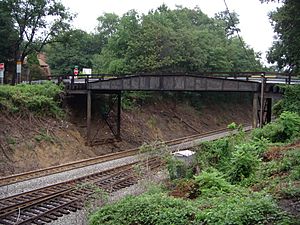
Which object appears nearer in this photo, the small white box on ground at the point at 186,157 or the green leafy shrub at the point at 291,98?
the small white box on ground at the point at 186,157

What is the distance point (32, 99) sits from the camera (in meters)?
26.9

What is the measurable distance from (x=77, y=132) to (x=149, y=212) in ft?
69.2

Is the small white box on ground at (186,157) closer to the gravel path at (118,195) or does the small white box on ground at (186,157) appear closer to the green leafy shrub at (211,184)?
the gravel path at (118,195)

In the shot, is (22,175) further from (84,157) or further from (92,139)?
(92,139)

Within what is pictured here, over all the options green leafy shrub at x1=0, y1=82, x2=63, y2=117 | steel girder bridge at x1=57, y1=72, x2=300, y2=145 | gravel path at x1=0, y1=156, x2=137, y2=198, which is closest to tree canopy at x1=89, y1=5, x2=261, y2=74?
steel girder bridge at x1=57, y1=72, x2=300, y2=145

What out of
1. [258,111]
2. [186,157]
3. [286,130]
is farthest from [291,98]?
[186,157]

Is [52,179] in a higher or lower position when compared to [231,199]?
lower

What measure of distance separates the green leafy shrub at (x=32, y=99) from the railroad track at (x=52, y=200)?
391 inches

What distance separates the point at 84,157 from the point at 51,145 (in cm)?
263

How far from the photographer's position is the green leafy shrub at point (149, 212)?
8661 mm

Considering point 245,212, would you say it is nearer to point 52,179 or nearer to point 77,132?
point 52,179

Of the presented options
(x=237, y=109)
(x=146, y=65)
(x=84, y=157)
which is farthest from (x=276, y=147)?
(x=237, y=109)

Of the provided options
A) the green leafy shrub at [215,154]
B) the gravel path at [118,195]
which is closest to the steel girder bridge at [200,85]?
the green leafy shrub at [215,154]

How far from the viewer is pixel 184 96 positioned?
52594 mm
